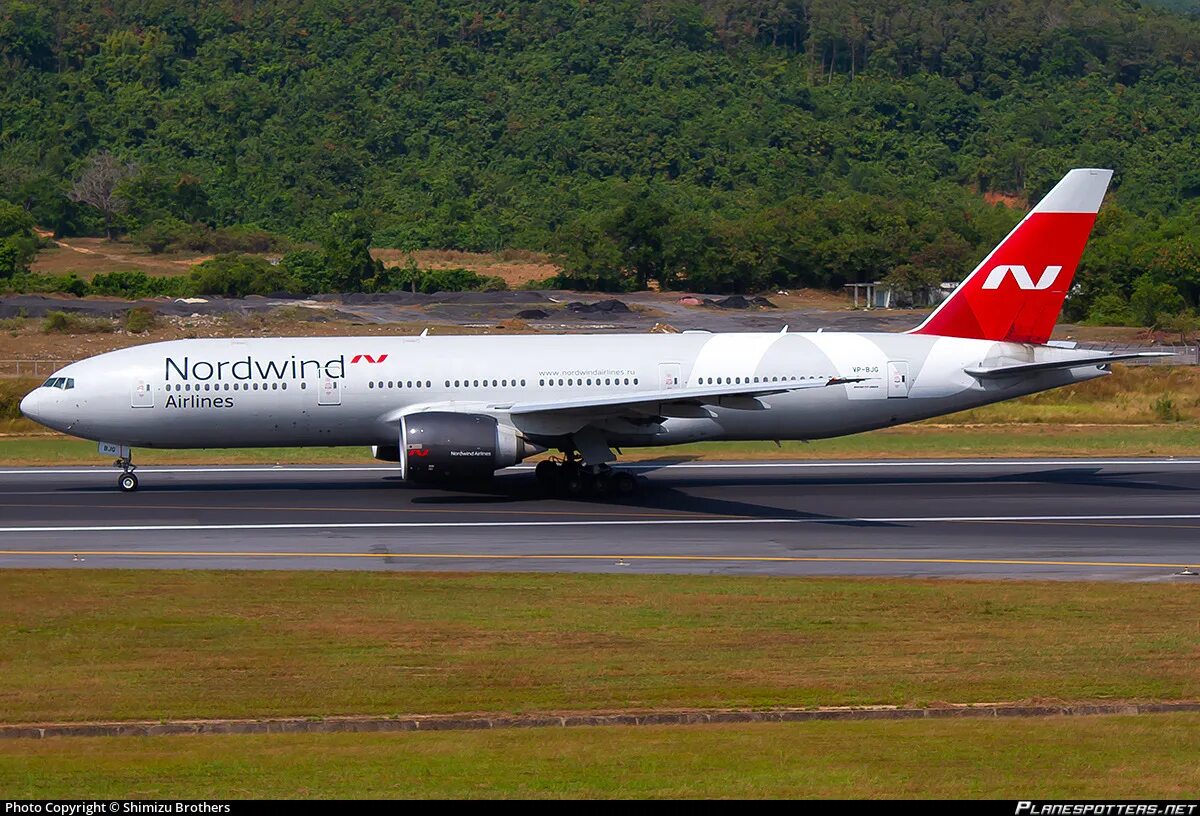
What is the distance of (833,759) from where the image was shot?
14.2 meters

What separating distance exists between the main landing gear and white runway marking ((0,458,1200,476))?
4.48 metres

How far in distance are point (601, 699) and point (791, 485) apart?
68.8 feet

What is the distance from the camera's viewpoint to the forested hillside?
128625 millimetres

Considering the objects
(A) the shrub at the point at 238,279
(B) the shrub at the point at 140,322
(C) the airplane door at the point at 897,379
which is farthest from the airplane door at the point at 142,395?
(A) the shrub at the point at 238,279

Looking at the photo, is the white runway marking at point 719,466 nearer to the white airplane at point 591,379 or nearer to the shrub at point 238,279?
the white airplane at point 591,379

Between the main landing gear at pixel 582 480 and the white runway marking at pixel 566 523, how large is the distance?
11.2ft

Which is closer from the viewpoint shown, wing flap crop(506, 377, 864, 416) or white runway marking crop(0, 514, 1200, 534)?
white runway marking crop(0, 514, 1200, 534)

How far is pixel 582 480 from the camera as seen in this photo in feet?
116

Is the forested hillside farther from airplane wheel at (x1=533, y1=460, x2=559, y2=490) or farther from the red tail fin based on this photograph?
airplane wheel at (x1=533, y1=460, x2=559, y2=490)

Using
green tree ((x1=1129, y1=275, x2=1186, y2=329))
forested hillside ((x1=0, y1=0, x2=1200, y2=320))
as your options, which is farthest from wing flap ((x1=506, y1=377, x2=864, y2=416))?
forested hillside ((x1=0, y1=0, x2=1200, y2=320))

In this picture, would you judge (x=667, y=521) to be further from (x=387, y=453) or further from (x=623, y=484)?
(x=387, y=453)

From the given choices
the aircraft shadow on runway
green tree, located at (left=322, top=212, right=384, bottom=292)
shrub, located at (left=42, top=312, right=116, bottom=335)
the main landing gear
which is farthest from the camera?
green tree, located at (left=322, top=212, right=384, bottom=292)

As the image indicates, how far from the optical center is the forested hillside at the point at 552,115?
422 ft

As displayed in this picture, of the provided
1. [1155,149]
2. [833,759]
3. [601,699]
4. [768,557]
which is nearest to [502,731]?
[601,699]
